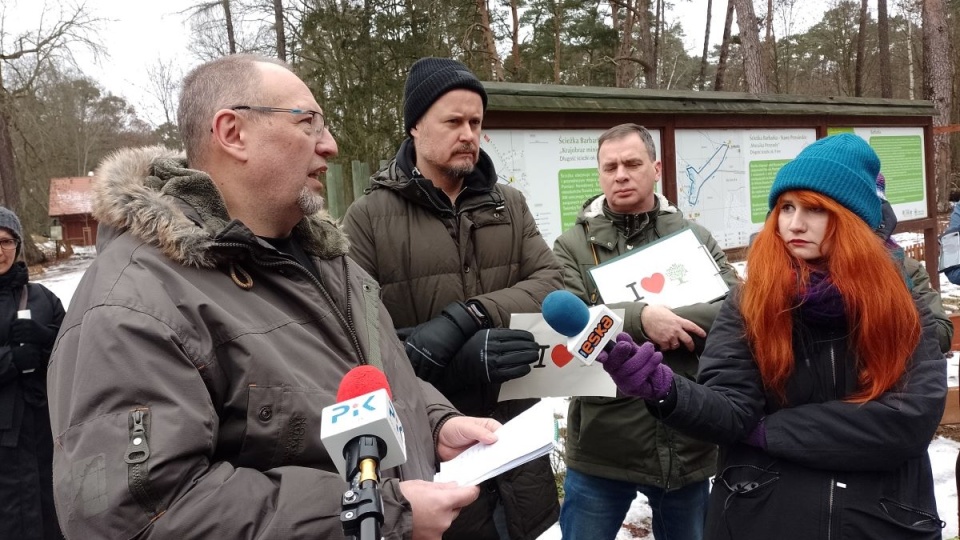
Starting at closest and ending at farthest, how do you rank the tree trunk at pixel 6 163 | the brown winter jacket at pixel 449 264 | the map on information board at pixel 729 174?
the brown winter jacket at pixel 449 264
the map on information board at pixel 729 174
the tree trunk at pixel 6 163

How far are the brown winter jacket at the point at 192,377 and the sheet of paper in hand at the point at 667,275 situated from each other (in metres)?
1.42

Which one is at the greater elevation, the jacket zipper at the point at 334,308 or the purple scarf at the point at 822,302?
the jacket zipper at the point at 334,308

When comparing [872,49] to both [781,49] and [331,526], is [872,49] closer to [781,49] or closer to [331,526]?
[781,49]

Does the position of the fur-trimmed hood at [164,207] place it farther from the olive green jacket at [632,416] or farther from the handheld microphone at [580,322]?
the olive green jacket at [632,416]

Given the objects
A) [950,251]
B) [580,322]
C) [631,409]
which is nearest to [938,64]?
[950,251]

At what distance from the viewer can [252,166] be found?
1664mm

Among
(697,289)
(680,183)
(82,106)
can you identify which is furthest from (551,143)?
(82,106)

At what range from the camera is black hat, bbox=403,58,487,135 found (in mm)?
2508

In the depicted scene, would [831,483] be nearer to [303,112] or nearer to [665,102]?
[303,112]

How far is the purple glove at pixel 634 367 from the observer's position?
5.52 feet

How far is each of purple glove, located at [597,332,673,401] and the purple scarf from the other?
52 centimetres

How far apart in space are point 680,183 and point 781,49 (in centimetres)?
3061

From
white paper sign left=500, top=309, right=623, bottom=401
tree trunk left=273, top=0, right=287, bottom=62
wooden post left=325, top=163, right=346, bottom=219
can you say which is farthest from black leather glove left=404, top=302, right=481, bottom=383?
tree trunk left=273, top=0, right=287, bottom=62

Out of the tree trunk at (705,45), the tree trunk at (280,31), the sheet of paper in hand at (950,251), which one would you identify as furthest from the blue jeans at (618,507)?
the tree trunk at (705,45)
